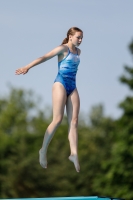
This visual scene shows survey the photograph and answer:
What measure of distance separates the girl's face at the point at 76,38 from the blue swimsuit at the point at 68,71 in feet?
0.55

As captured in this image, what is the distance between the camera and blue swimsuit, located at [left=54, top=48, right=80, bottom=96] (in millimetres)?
10938

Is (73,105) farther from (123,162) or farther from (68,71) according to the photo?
(123,162)

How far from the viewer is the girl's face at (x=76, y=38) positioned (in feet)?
35.9

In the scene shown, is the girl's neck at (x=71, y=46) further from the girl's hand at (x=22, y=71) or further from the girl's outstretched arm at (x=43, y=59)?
the girl's hand at (x=22, y=71)

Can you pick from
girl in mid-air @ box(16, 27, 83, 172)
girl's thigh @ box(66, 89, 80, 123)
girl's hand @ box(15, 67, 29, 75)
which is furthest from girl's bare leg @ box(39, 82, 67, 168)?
girl's hand @ box(15, 67, 29, 75)

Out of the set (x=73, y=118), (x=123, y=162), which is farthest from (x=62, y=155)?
(x=73, y=118)

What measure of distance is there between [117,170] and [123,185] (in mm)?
1098

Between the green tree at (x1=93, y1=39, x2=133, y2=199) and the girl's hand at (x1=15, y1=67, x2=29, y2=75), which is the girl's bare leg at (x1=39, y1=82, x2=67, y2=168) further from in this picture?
the green tree at (x1=93, y1=39, x2=133, y2=199)

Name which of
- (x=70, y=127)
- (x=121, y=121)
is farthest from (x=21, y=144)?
(x=70, y=127)

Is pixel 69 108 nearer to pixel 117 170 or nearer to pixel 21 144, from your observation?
pixel 117 170

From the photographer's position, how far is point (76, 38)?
10953 mm

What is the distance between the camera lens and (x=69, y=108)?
36.2 ft

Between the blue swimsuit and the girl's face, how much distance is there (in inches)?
6.6

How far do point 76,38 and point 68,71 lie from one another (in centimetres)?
49
